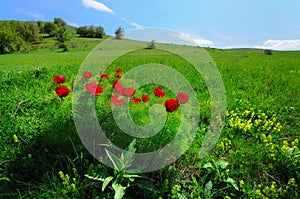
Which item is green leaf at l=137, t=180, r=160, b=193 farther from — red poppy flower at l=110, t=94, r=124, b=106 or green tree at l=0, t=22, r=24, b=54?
green tree at l=0, t=22, r=24, b=54

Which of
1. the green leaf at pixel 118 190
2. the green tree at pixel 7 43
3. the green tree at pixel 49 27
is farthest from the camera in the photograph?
the green tree at pixel 49 27

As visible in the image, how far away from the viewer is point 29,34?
6244cm

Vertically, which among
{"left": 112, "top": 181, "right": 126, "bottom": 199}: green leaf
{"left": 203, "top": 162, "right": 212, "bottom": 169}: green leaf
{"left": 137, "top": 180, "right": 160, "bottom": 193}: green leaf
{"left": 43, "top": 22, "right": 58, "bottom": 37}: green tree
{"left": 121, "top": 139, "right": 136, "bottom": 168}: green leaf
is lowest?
{"left": 137, "top": 180, "right": 160, "bottom": 193}: green leaf

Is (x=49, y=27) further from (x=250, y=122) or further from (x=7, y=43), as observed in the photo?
(x=250, y=122)

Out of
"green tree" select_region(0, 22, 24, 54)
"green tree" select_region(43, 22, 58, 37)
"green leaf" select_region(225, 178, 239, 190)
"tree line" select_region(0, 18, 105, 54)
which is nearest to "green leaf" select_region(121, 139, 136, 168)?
"green leaf" select_region(225, 178, 239, 190)

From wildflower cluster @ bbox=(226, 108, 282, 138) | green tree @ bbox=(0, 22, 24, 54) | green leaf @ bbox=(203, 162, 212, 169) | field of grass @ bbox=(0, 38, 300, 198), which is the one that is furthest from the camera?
green tree @ bbox=(0, 22, 24, 54)

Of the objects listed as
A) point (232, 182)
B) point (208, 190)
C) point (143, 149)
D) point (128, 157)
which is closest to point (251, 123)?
point (232, 182)

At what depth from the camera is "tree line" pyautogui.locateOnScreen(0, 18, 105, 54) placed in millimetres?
48375

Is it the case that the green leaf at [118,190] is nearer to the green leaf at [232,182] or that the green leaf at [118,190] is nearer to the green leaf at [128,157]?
the green leaf at [128,157]

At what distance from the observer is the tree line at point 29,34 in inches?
1905

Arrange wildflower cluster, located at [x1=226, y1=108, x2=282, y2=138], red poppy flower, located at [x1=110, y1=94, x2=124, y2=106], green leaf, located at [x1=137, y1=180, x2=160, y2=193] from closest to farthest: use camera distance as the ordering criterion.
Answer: green leaf, located at [x1=137, y1=180, x2=160, y2=193]
red poppy flower, located at [x1=110, y1=94, x2=124, y2=106]
wildflower cluster, located at [x1=226, y1=108, x2=282, y2=138]

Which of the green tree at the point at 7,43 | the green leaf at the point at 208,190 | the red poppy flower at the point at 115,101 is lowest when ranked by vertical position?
the green leaf at the point at 208,190

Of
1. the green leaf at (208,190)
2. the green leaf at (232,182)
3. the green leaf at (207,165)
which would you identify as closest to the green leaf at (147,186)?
the green leaf at (208,190)

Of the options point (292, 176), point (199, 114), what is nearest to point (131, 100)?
point (199, 114)
